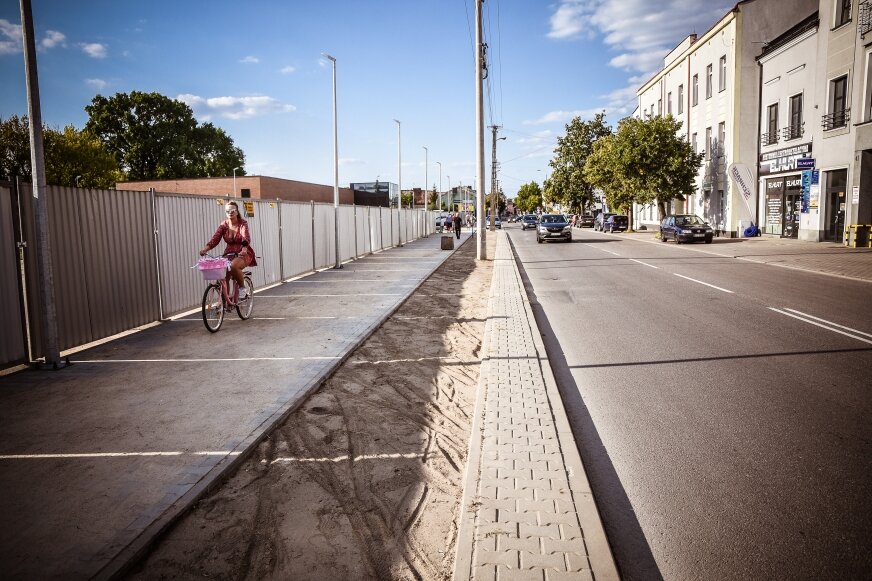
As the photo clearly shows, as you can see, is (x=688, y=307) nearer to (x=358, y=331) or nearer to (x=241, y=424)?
(x=358, y=331)

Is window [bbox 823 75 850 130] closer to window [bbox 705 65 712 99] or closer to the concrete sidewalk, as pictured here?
window [bbox 705 65 712 99]

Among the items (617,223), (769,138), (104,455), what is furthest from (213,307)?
(617,223)

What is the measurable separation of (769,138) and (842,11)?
771 centimetres

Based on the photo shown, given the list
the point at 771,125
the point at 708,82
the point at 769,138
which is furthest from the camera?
the point at 708,82

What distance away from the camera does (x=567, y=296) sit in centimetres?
1251

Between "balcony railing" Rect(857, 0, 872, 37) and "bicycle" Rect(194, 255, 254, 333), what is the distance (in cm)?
2595

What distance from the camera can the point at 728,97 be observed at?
114 feet

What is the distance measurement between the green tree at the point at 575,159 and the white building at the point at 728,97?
2620 centimetres

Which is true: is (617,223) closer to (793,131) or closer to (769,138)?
(769,138)

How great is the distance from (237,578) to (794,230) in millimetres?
32556

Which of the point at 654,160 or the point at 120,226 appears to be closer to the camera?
the point at 120,226

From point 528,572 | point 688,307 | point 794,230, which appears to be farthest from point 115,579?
point 794,230

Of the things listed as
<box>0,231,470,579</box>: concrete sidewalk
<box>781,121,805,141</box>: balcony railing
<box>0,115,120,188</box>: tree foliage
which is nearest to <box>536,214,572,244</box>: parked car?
<box>781,121,805,141</box>: balcony railing

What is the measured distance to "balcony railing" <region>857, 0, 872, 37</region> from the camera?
22266 mm
